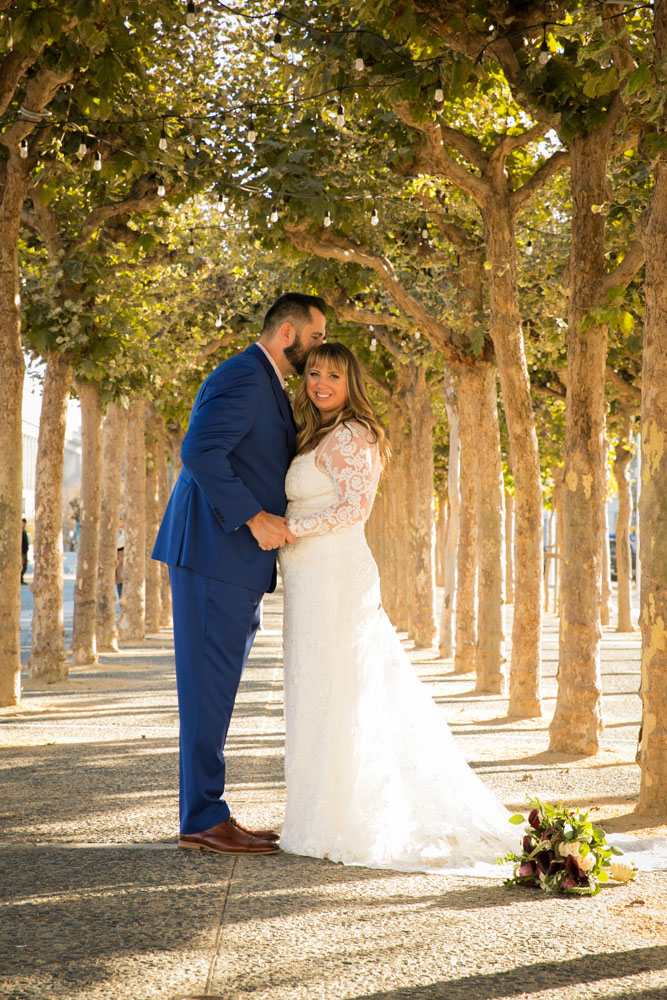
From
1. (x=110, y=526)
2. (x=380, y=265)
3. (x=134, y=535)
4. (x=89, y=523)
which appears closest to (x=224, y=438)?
(x=380, y=265)

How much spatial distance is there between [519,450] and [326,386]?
16.5ft

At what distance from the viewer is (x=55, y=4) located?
7680 millimetres

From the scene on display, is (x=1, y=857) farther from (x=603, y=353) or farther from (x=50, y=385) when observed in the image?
(x=50, y=385)

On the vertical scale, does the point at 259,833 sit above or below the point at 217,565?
below

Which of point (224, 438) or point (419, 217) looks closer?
point (224, 438)

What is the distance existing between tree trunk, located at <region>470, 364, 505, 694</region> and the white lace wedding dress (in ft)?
21.3

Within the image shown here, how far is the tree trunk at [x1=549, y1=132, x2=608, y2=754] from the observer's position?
7844 millimetres

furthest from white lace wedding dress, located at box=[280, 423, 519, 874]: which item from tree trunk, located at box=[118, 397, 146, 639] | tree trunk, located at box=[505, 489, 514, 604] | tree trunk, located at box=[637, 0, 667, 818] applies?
tree trunk, located at box=[505, 489, 514, 604]

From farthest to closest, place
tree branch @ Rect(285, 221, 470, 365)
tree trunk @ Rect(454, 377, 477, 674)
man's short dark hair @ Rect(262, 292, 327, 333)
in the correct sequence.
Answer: tree trunk @ Rect(454, 377, 477, 674)
tree branch @ Rect(285, 221, 470, 365)
man's short dark hair @ Rect(262, 292, 327, 333)

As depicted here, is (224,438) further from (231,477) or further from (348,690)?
(348,690)

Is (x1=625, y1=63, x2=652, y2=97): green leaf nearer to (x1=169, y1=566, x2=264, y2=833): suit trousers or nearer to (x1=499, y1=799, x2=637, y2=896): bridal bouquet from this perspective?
(x1=169, y1=566, x2=264, y2=833): suit trousers

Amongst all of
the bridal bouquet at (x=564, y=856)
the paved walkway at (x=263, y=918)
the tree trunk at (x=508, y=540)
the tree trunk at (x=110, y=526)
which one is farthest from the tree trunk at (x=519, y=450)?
the tree trunk at (x=508, y=540)

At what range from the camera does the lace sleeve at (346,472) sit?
5.17 meters

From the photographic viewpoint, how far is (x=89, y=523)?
14.5 meters
